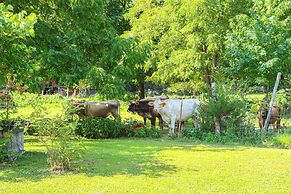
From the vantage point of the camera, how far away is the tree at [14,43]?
671 cm

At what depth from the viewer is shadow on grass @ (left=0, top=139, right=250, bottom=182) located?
7918 mm

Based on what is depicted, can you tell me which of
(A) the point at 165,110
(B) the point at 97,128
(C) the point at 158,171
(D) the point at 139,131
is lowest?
(C) the point at 158,171

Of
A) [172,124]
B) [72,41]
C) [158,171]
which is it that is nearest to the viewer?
[158,171]

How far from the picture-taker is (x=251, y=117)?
13102mm

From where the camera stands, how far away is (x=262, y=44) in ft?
49.1

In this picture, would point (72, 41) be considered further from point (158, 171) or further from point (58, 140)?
point (158, 171)

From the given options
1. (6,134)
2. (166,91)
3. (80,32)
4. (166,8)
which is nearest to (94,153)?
(6,134)

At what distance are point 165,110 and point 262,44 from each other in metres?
4.52

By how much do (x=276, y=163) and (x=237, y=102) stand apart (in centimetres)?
441

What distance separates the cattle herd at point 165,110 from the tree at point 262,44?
5.65ft

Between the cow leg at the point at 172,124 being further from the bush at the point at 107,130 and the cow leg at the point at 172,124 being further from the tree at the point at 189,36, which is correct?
the tree at the point at 189,36

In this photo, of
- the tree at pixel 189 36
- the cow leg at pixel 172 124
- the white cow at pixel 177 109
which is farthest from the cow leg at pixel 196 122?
the tree at pixel 189 36

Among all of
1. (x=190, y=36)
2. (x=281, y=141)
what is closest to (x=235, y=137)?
(x=281, y=141)

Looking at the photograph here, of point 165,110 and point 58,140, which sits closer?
point 58,140
